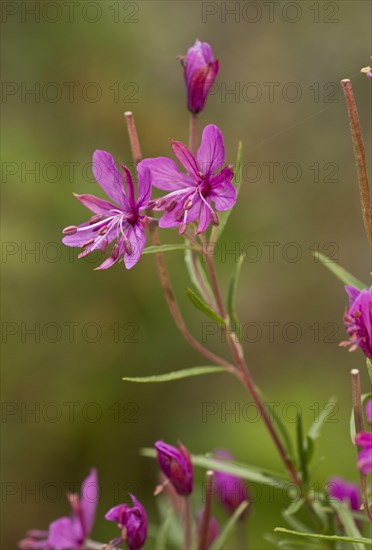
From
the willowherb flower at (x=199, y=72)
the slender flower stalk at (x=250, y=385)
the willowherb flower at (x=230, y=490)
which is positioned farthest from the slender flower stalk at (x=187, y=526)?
the willowherb flower at (x=199, y=72)

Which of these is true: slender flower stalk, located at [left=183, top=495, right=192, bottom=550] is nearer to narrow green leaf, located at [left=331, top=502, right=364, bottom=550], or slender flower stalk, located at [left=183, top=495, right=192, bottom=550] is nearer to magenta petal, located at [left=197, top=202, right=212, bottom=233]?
narrow green leaf, located at [left=331, top=502, right=364, bottom=550]

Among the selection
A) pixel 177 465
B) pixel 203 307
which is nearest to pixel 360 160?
pixel 203 307

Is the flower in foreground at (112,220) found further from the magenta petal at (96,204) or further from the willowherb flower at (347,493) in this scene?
the willowherb flower at (347,493)

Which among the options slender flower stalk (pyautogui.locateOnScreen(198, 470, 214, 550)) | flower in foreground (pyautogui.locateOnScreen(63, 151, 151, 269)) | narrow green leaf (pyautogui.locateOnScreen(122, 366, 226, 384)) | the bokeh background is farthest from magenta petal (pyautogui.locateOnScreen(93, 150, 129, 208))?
the bokeh background

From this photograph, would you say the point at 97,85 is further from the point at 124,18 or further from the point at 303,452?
the point at 303,452

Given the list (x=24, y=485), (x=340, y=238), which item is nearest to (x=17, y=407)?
(x=24, y=485)

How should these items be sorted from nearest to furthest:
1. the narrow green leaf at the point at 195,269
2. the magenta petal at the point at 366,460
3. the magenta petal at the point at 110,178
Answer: the magenta petal at the point at 366,460
the magenta petal at the point at 110,178
the narrow green leaf at the point at 195,269
